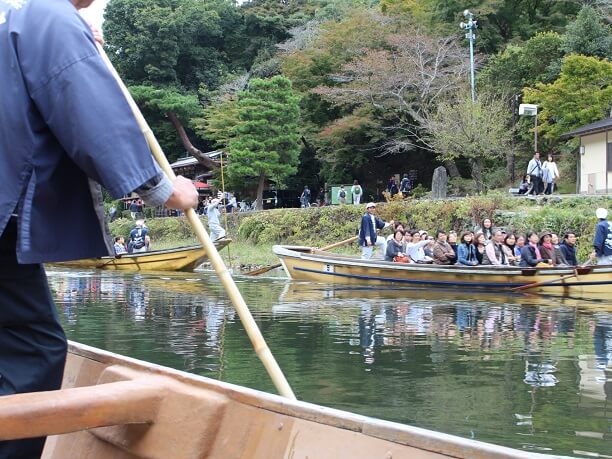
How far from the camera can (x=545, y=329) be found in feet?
31.7

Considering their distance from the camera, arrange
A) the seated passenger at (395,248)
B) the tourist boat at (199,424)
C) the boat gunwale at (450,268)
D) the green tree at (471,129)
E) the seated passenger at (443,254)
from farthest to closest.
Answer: the green tree at (471,129), the seated passenger at (395,248), the seated passenger at (443,254), the boat gunwale at (450,268), the tourist boat at (199,424)

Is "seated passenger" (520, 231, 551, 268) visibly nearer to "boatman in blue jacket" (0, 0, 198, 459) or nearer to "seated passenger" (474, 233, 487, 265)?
"seated passenger" (474, 233, 487, 265)

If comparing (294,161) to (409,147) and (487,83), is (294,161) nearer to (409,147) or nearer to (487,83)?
(409,147)

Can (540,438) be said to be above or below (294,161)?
below

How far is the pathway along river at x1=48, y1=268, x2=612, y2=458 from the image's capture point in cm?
555

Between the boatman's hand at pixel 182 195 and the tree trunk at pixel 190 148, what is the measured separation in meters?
33.1

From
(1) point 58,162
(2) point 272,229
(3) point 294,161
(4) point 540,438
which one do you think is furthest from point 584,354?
(3) point 294,161

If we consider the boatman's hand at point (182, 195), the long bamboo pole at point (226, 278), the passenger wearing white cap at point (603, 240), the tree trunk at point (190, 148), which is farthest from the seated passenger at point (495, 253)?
the tree trunk at point (190, 148)

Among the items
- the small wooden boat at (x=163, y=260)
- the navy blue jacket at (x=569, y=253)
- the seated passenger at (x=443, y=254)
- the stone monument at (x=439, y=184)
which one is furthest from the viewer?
the stone monument at (x=439, y=184)

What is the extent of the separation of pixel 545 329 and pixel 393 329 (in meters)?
1.97

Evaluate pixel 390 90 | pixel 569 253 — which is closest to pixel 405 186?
pixel 390 90

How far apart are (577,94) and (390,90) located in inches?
262

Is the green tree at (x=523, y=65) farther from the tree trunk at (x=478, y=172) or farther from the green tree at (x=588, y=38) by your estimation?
the tree trunk at (x=478, y=172)

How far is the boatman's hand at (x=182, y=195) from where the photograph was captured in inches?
85.7
